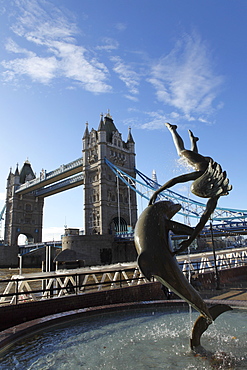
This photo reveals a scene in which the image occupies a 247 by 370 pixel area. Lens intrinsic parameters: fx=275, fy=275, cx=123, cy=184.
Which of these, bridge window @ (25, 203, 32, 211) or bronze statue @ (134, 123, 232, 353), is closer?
bronze statue @ (134, 123, 232, 353)

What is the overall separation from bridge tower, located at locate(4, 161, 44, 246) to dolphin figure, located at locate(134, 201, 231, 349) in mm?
62890

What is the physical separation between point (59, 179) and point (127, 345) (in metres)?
54.9

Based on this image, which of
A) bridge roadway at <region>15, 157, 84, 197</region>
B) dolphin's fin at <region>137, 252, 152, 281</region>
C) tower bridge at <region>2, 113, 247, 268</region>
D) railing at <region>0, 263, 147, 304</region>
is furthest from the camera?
bridge roadway at <region>15, 157, 84, 197</region>

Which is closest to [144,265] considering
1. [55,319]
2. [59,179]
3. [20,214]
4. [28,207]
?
[55,319]

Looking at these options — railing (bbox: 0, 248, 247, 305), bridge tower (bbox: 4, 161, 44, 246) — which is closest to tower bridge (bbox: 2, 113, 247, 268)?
bridge tower (bbox: 4, 161, 44, 246)

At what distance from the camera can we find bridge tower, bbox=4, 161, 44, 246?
62.5 m

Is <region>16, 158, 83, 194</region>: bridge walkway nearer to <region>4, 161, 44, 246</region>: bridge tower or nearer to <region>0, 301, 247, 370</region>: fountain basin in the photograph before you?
<region>4, 161, 44, 246</region>: bridge tower

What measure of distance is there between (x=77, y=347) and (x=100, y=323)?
1399 millimetres

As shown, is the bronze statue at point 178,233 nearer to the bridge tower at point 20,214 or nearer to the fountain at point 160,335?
the fountain at point 160,335

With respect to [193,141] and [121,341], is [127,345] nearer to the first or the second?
[121,341]

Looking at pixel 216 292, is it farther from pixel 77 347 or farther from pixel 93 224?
pixel 93 224

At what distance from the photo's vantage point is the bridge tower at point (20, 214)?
6253cm

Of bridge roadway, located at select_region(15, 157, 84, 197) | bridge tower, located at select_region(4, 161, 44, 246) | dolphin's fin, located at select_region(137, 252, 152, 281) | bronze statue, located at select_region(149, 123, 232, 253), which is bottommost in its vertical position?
dolphin's fin, located at select_region(137, 252, 152, 281)

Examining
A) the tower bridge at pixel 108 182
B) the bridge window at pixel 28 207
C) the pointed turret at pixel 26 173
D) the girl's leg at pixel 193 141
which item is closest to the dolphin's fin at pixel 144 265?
the girl's leg at pixel 193 141
